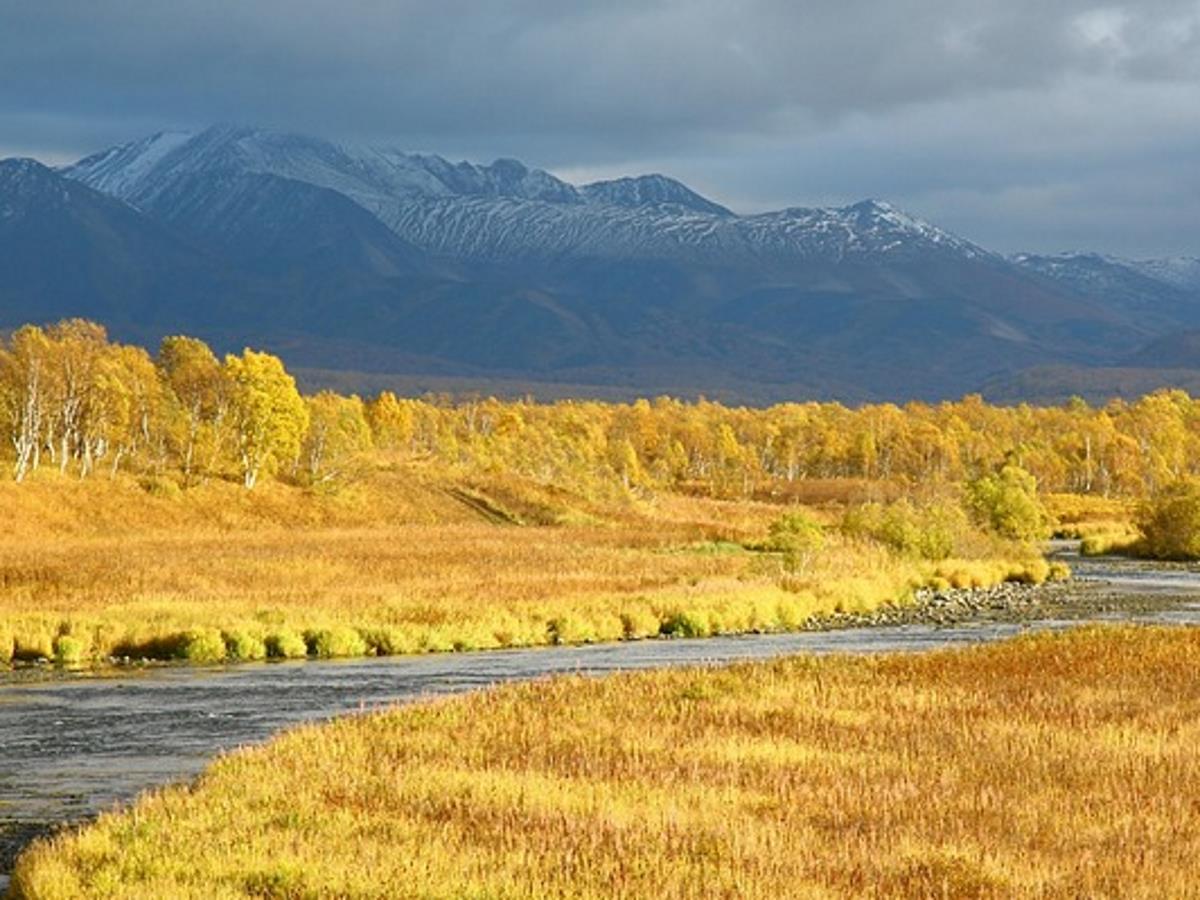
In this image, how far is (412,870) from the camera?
17.2 m

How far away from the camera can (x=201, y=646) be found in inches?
1882

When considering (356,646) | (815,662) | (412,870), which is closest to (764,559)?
(356,646)

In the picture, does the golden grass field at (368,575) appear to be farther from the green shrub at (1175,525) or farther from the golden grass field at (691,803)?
the golden grass field at (691,803)

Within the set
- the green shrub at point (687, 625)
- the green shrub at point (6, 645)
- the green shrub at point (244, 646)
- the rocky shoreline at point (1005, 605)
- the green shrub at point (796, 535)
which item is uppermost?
the green shrub at point (796, 535)

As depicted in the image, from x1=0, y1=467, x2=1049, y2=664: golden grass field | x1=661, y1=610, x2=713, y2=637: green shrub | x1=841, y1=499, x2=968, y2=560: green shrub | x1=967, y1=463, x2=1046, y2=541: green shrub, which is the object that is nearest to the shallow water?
x1=661, y1=610, x2=713, y2=637: green shrub

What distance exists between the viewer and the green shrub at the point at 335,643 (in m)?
49.6

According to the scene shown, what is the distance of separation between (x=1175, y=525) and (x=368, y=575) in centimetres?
6133

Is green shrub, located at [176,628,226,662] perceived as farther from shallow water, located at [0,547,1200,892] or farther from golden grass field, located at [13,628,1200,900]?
golden grass field, located at [13,628,1200,900]

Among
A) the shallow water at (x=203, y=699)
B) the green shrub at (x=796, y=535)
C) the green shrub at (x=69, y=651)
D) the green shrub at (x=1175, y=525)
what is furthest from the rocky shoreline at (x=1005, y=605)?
the green shrub at (x=1175, y=525)

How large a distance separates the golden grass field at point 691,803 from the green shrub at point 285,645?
18.7 m

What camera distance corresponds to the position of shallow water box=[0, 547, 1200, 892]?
86.2 ft

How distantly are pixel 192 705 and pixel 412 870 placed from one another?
2074 cm

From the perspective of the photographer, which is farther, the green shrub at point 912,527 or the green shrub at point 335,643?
the green shrub at point 912,527

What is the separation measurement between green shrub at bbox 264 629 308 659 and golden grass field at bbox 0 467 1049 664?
0.20ft
